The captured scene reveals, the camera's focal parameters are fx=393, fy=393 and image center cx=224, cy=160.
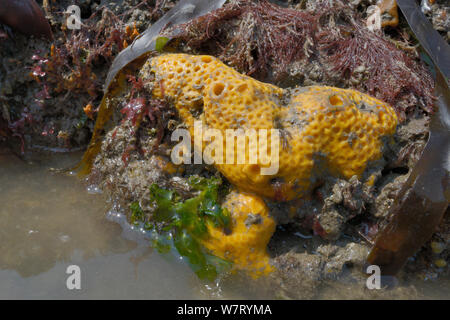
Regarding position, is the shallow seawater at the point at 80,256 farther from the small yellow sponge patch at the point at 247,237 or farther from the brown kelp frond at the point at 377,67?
the brown kelp frond at the point at 377,67

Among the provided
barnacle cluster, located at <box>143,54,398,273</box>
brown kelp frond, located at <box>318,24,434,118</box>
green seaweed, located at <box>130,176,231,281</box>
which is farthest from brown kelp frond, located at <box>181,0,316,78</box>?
green seaweed, located at <box>130,176,231,281</box>

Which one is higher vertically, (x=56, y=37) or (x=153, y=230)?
(x=56, y=37)

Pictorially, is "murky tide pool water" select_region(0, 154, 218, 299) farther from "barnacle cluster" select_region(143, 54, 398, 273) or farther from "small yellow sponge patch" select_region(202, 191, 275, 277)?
"barnacle cluster" select_region(143, 54, 398, 273)

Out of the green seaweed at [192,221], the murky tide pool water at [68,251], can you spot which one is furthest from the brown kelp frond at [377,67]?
the murky tide pool water at [68,251]
